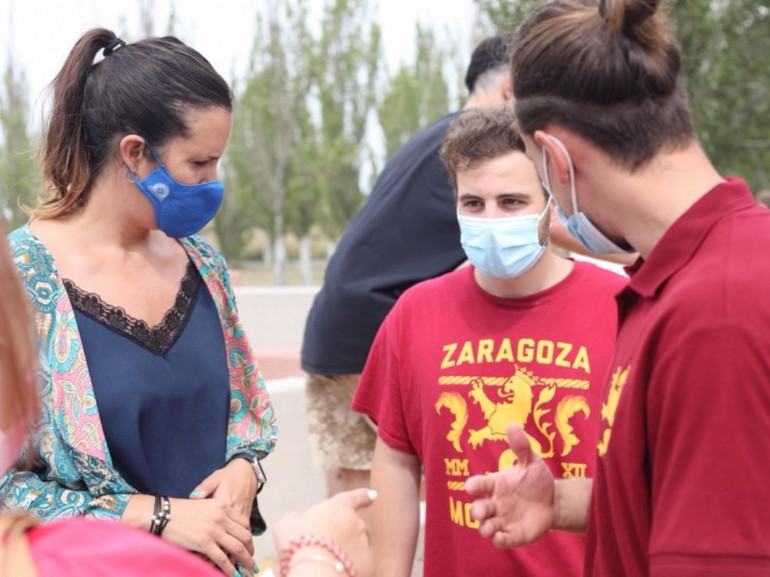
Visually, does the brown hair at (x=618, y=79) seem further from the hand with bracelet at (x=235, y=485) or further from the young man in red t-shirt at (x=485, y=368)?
the hand with bracelet at (x=235, y=485)

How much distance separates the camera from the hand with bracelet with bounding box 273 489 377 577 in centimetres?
164

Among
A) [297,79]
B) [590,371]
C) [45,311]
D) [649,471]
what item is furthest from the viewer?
[297,79]

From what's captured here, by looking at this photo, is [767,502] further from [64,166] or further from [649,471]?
[64,166]

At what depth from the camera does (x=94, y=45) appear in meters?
2.89

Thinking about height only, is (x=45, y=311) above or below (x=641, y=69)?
below

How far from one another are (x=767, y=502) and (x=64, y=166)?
6.47ft

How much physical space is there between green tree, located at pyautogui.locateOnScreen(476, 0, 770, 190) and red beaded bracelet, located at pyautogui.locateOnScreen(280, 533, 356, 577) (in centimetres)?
941

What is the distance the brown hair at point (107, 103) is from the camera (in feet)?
9.23

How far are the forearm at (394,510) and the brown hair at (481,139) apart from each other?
83 cm

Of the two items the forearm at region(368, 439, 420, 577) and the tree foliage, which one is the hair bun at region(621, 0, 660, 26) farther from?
the tree foliage

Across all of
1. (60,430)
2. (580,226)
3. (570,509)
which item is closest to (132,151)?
(60,430)

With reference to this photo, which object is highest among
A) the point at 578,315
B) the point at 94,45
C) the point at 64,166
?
the point at 94,45

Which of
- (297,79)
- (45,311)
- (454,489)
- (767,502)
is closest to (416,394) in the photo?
(454,489)

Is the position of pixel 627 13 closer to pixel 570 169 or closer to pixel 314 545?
pixel 570 169
